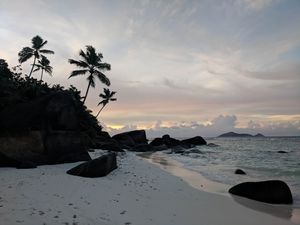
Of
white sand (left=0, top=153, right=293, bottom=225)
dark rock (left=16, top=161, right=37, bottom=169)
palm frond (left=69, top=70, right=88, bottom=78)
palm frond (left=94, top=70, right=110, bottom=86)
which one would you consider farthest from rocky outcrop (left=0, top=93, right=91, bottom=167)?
palm frond (left=94, top=70, right=110, bottom=86)

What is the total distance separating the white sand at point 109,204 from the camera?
284 inches

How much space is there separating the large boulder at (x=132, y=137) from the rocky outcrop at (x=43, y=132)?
115 feet

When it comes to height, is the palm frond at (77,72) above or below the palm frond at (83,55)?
below

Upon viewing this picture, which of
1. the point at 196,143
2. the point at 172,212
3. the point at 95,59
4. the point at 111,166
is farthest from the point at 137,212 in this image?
the point at 196,143

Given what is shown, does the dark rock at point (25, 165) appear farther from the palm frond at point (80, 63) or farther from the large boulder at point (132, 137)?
the large boulder at point (132, 137)

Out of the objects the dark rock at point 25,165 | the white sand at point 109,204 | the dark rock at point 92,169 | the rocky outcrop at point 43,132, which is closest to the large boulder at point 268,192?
the white sand at point 109,204

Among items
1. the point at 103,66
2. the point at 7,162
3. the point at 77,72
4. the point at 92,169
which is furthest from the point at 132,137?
the point at 92,169

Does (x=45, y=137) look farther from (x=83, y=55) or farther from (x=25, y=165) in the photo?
(x=83, y=55)

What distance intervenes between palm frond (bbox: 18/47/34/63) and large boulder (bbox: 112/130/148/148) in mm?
22088

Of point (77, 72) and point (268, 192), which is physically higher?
point (77, 72)

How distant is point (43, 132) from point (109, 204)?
10815mm

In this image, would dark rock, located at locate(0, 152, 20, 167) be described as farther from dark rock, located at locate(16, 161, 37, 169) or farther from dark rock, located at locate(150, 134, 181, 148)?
dark rock, located at locate(150, 134, 181, 148)

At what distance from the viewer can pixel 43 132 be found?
60.1 feet

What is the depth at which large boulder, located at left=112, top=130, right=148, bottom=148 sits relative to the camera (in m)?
Result: 56.4
